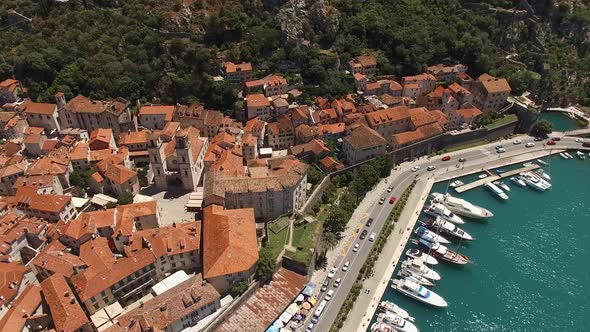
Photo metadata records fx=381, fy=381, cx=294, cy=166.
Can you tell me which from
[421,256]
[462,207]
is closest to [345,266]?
[421,256]

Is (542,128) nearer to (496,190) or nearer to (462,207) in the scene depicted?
(496,190)

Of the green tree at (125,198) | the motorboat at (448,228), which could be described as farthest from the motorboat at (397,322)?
the green tree at (125,198)

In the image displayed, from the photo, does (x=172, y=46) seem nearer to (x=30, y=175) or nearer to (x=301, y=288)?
(x=30, y=175)

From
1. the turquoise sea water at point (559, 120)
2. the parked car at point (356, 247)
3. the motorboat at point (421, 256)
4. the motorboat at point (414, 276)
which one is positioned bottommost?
the motorboat at point (414, 276)

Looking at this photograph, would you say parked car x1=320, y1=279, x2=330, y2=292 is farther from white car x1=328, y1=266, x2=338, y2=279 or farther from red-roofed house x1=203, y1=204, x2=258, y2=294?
red-roofed house x1=203, y1=204, x2=258, y2=294

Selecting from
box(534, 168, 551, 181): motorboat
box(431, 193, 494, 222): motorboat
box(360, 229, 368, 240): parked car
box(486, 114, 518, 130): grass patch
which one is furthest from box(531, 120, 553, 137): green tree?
box(360, 229, 368, 240): parked car

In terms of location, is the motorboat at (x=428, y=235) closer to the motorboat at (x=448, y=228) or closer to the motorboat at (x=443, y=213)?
the motorboat at (x=448, y=228)
